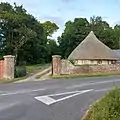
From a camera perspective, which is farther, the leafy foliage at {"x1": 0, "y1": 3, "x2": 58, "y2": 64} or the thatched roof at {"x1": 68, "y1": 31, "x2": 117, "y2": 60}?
the leafy foliage at {"x1": 0, "y1": 3, "x2": 58, "y2": 64}

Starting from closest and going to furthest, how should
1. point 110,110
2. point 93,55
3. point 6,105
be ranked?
1. point 110,110
2. point 6,105
3. point 93,55

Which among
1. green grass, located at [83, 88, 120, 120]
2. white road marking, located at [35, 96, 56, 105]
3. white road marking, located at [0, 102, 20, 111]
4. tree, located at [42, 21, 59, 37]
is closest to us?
green grass, located at [83, 88, 120, 120]

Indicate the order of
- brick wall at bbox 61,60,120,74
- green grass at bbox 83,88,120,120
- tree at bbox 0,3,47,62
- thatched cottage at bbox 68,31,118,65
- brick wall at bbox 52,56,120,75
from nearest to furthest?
green grass at bbox 83,88,120,120
brick wall at bbox 52,56,120,75
brick wall at bbox 61,60,120,74
thatched cottage at bbox 68,31,118,65
tree at bbox 0,3,47,62

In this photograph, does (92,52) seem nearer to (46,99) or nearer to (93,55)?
(93,55)

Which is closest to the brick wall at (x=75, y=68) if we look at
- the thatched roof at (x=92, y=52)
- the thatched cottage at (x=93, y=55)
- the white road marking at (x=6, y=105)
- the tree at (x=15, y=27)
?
the thatched cottage at (x=93, y=55)

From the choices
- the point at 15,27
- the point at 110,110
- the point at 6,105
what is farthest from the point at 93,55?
the point at 110,110

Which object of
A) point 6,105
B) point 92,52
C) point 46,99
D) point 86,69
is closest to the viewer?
point 6,105

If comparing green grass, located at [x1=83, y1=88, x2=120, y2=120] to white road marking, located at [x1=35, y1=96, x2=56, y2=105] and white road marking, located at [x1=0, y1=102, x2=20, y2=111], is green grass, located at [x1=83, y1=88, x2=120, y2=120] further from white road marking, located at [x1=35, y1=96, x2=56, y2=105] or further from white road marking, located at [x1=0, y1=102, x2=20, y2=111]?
white road marking, located at [x1=35, y1=96, x2=56, y2=105]

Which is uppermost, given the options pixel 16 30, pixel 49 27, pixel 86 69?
pixel 49 27

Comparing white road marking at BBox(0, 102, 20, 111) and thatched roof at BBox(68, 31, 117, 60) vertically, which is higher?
thatched roof at BBox(68, 31, 117, 60)

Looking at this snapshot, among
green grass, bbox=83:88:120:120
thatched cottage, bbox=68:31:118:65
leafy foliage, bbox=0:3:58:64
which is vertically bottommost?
green grass, bbox=83:88:120:120

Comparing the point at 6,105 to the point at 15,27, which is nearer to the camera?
the point at 6,105

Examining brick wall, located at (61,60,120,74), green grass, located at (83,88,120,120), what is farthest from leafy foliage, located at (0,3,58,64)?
green grass, located at (83,88,120,120)

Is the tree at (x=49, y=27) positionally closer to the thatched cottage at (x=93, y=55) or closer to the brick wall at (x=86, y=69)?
the thatched cottage at (x=93, y=55)
